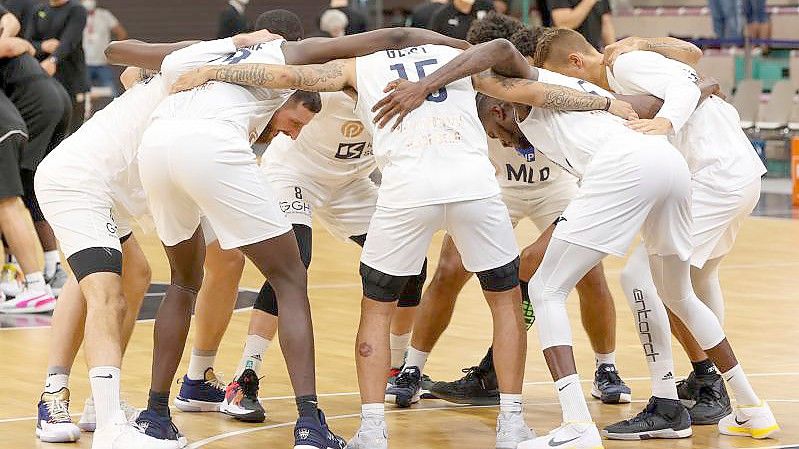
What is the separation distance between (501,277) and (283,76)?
1091 millimetres

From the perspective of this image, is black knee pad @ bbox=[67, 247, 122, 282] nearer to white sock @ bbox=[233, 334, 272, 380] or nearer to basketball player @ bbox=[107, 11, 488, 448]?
basketball player @ bbox=[107, 11, 488, 448]

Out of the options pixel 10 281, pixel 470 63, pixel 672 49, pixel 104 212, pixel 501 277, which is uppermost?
pixel 470 63

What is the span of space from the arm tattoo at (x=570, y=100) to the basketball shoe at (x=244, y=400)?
1718 millimetres

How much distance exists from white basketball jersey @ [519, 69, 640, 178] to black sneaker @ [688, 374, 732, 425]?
112 centimetres

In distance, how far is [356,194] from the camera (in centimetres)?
688

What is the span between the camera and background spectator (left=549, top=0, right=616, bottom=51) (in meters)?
13.8

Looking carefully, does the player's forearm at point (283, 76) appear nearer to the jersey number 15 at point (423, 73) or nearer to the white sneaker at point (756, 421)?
the jersey number 15 at point (423, 73)

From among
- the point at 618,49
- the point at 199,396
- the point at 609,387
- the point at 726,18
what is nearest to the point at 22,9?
the point at 199,396

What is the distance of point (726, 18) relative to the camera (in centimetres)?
1859

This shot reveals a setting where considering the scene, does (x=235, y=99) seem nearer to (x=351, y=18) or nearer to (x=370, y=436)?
(x=370, y=436)

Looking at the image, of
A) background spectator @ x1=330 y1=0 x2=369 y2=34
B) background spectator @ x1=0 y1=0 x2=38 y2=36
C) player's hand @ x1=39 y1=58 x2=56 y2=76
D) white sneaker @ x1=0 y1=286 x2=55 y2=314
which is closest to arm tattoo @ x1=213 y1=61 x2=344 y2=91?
white sneaker @ x1=0 y1=286 x2=55 y2=314

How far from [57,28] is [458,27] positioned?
3392 millimetres

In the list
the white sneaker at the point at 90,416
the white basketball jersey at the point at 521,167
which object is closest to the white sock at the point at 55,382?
the white sneaker at the point at 90,416

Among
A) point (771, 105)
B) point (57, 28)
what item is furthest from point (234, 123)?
point (771, 105)
